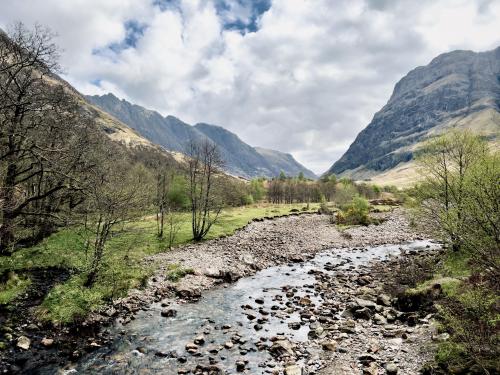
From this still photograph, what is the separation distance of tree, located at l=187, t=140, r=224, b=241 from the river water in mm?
16126

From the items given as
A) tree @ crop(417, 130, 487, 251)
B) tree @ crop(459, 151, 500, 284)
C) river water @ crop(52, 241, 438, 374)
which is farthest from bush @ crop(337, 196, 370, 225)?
tree @ crop(459, 151, 500, 284)

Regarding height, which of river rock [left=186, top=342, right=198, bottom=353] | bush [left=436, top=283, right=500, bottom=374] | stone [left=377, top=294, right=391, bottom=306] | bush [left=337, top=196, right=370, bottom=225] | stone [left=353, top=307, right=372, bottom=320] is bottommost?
river rock [left=186, top=342, right=198, bottom=353]

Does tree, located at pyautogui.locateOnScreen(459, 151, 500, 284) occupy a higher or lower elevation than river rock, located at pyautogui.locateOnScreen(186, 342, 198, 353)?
higher

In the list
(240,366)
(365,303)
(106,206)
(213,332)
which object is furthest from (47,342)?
(365,303)

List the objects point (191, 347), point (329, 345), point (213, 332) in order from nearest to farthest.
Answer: point (329, 345) → point (191, 347) → point (213, 332)

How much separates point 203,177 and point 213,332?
28.6m

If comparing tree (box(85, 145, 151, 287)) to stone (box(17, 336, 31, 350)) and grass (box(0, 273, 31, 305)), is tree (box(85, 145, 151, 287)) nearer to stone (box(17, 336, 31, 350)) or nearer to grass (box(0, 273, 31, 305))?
grass (box(0, 273, 31, 305))

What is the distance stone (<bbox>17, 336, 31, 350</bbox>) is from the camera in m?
17.0

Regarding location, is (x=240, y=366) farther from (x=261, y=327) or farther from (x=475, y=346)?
(x=475, y=346)

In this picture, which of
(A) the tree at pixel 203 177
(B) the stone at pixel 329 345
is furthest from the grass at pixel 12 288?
(A) the tree at pixel 203 177

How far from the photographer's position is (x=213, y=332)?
2016cm

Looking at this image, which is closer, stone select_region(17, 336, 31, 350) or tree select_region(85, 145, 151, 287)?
stone select_region(17, 336, 31, 350)

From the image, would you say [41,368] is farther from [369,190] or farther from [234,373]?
[369,190]

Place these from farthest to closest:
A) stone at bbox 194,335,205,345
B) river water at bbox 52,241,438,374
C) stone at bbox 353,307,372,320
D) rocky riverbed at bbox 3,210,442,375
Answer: stone at bbox 353,307,372,320 → stone at bbox 194,335,205,345 → river water at bbox 52,241,438,374 → rocky riverbed at bbox 3,210,442,375
